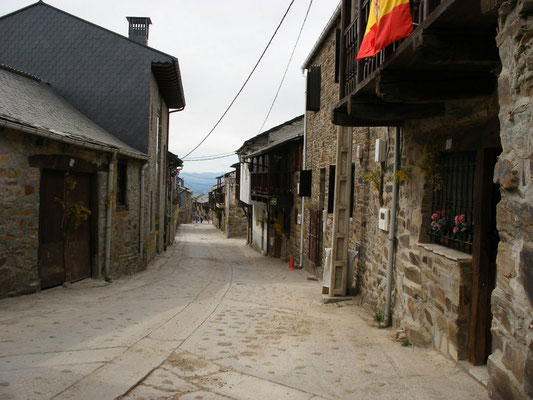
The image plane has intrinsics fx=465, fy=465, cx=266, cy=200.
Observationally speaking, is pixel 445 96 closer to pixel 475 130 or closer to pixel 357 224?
pixel 475 130

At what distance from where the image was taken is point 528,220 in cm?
242

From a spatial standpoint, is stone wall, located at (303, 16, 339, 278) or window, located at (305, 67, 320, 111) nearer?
stone wall, located at (303, 16, 339, 278)

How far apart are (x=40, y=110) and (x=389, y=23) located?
8448 mm

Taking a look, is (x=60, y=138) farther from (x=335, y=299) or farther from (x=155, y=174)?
(x=155, y=174)

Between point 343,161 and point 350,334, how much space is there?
360 centimetres

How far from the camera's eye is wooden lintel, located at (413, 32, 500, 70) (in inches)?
131

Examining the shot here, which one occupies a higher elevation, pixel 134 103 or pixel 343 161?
pixel 134 103

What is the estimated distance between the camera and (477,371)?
394 cm

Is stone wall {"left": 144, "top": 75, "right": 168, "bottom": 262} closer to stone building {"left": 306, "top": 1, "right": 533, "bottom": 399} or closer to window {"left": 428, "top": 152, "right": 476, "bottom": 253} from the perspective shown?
stone building {"left": 306, "top": 1, "right": 533, "bottom": 399}

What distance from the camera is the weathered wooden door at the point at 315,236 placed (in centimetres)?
1247

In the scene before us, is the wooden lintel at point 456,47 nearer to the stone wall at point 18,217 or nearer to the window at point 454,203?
the window at point 454,203

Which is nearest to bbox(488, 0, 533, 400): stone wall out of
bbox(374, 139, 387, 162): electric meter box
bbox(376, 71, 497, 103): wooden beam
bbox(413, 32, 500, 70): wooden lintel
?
bbox(413, 32, 500, 70): wooden lintel

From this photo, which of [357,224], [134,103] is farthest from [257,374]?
[134,103]

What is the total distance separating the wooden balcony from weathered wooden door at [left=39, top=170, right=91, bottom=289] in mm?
5705
